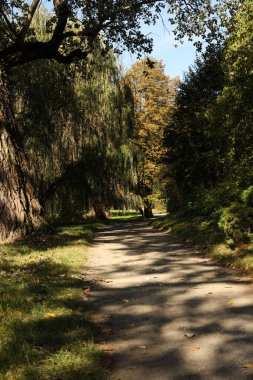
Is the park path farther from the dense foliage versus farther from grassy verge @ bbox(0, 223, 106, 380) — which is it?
the dense foliage

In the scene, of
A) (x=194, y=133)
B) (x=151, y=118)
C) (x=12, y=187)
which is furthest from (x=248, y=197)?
(x=151, y=118)

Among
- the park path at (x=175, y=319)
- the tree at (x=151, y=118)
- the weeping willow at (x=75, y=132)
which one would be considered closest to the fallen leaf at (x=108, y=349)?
the park path at (x=175, y=319)

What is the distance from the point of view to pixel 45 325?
4.76 metres

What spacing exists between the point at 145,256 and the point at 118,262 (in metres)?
1.01

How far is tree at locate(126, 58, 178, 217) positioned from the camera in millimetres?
36688

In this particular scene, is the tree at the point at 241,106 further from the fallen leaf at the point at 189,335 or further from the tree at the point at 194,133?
the fallen leaf at the point at 189,335

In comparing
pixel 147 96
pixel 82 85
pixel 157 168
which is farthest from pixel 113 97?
pixel 147 96

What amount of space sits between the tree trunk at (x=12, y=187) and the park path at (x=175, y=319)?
4833 millimetres

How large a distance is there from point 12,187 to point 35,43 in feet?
17.2

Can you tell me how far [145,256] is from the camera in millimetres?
10977

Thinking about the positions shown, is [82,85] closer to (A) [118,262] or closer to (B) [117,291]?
(A) [118,262]

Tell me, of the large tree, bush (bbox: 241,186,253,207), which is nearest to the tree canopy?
the large tree

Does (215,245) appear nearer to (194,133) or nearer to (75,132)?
(194,133)

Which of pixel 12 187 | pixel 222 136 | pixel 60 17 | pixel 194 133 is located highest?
pixel 60 17
